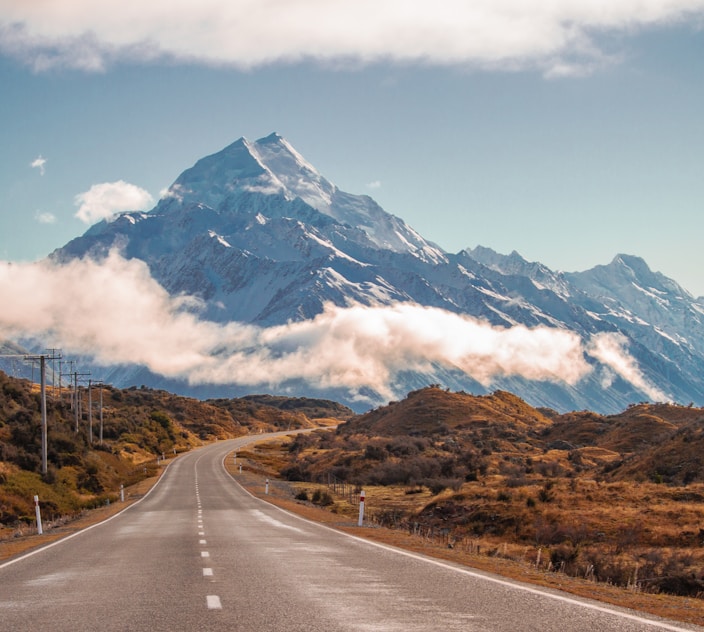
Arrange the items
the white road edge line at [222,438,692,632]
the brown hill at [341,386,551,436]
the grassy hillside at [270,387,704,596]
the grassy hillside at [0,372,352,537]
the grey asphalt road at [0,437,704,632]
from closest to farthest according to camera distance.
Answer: the grey asphalt road at [0,437,704,632], the white road edge line at [222,438,692,632], the grassy hillside at [270,387,704,596], the grassy hillside at [0,372,352,537], the brown hill at [341,386,551,436]

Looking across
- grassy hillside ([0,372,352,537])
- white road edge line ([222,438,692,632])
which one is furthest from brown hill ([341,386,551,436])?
white road edge line ([222,438,692,632])

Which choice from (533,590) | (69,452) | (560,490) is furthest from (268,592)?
(69,452)

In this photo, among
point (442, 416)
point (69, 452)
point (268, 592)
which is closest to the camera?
point (268, 592)

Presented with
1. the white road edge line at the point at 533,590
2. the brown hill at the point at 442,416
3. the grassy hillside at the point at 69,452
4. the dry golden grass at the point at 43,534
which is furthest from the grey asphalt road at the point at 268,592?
the brown hill at the point at 442,416

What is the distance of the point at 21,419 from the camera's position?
208ft

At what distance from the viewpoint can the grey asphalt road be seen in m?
9.52

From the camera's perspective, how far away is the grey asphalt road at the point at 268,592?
375 inches

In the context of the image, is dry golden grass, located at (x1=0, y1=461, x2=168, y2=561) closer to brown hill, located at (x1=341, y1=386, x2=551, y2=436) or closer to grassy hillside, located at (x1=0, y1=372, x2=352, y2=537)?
grassy hillside, located at (x1=0, y1=372, x2=352, y2=537)

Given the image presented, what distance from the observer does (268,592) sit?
11.8m

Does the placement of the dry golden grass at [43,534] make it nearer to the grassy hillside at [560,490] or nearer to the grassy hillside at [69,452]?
the grassy hillside at [69,452]

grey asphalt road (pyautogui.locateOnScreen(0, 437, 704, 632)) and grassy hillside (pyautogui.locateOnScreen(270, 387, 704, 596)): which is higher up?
grey asphalt road (pyautogui.locateOnScreen(0, 437, 704, 632))

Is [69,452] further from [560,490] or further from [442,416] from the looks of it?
[442,416]

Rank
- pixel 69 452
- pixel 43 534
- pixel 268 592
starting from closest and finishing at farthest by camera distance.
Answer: pixel 268 592, pixel 43 534, pixel 69 452

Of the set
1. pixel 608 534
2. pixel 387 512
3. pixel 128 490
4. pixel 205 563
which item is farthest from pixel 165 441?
pixel 205 563
